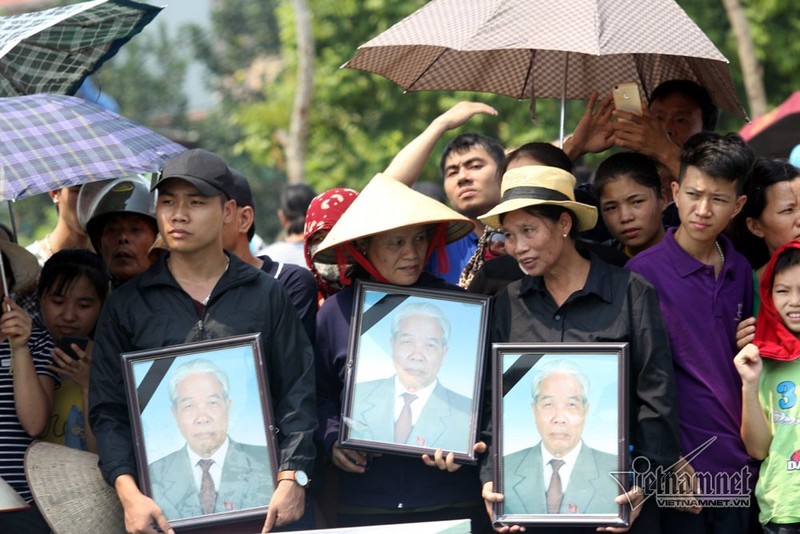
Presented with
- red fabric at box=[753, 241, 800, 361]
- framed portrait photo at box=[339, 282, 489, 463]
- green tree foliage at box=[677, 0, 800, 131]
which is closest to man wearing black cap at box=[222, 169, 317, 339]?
framed portrait photo at box=[339, 282, 489, 463]

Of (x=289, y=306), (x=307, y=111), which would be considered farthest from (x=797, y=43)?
(x=289, y=306)

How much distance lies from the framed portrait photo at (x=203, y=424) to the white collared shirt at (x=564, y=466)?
3.67ft

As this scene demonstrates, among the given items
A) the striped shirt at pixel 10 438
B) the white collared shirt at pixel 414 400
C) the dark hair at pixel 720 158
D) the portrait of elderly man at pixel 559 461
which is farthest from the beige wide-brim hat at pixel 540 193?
the striped shirt at pixel 10 438

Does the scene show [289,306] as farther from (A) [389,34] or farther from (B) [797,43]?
(B) [797,43]

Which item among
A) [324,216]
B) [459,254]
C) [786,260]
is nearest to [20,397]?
[324,216]

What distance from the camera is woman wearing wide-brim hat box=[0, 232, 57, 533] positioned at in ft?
17.8

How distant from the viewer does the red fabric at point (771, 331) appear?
5223mm

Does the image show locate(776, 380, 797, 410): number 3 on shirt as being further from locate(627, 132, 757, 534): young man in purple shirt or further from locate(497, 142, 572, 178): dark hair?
locate(497, 142, 572, 178): dark hair

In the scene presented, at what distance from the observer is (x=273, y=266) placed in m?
6.00

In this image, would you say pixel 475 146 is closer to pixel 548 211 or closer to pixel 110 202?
pixel 548 211

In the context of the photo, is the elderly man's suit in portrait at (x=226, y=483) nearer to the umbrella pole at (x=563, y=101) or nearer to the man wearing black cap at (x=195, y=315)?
the man wearing black cap at (x=195, y=315)

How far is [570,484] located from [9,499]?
243 centimetres

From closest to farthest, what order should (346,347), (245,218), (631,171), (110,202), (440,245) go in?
1. (346,347)
2. (440,245)
3. (631,171)
4. (245,218)
5. (110,202)

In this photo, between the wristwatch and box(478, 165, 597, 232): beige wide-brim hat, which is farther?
box(478, 165, 597, 232): beige wide-brim hat
